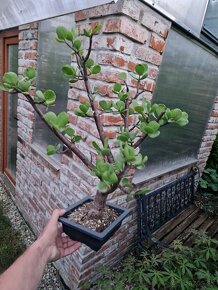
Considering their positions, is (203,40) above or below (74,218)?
above

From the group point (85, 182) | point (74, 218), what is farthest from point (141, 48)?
point (74, 218)

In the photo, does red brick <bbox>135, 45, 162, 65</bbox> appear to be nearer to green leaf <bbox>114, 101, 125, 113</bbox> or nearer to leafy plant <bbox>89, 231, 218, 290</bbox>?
green leaf <bbox>114, 101, 125, 113</bbox>

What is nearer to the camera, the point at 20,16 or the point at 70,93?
the point at 70,93

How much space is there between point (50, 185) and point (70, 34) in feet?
5.80

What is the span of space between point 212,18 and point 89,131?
171cm

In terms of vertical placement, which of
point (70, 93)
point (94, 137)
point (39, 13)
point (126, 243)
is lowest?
point (126, 243)

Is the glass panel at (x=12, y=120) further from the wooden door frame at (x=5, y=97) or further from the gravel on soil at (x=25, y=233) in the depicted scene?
the gravel on soil at (x=25, y=233)

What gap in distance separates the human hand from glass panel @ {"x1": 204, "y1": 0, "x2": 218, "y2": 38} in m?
2.19

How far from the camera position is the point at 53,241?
1167 mm

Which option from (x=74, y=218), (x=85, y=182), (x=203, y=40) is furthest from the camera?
(x=203, y=40)

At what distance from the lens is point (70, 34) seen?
0.76 m

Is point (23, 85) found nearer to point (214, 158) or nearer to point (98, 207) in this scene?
point (98, 207)

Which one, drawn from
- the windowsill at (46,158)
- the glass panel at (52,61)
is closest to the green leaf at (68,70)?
the glass panel at (52,61)

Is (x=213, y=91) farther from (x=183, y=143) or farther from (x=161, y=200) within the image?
(x=161, y=200)
